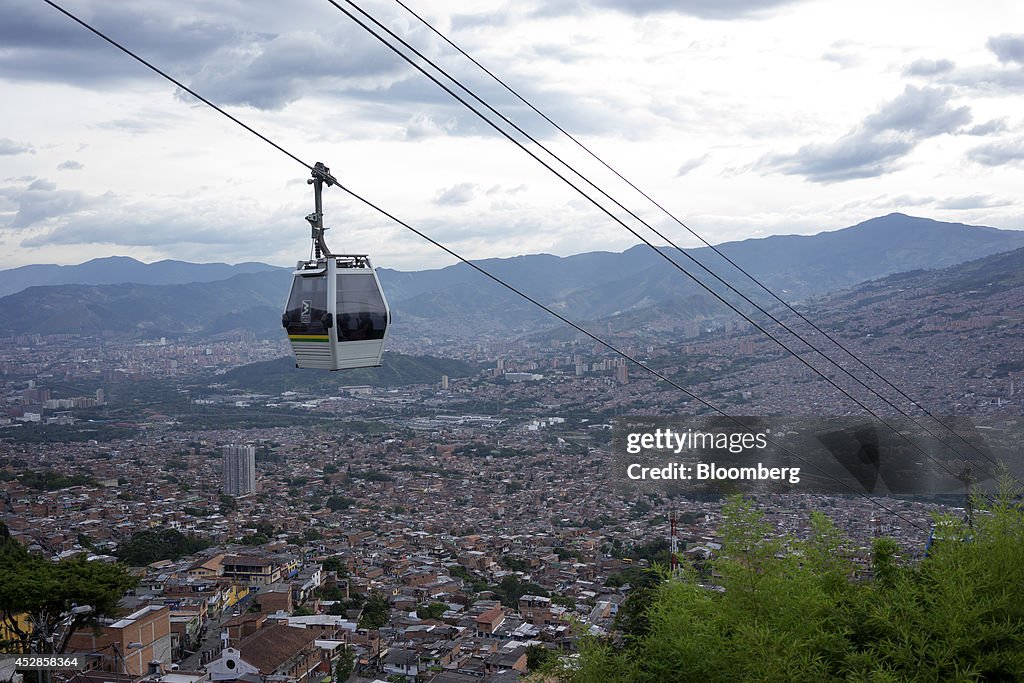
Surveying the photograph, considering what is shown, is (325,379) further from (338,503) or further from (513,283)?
(513,283)

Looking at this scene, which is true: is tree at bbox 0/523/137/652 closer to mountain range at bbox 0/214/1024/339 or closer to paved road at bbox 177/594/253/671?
paved road at bbox 177/594/253/671

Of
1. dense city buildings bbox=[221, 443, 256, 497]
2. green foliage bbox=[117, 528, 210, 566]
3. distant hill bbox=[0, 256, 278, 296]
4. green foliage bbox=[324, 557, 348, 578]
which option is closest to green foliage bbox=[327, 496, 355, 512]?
dense city buildings bbox=[221, 443, 256, 497]

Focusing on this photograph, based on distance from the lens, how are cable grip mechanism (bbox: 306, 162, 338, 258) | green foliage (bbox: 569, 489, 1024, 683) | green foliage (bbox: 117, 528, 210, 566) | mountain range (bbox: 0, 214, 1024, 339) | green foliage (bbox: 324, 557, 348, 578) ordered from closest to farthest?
green foliage (bbox: 569, 489, 1024, 683)
cable grip mechanism (bbox: 306, 162, 338, 258)
green foliage (bbox: 324, 557, 348, 578)
green foliage (bbox: 117, 528, 210, 566)
mountain range (bbox: 0, 214, 1024, 339)

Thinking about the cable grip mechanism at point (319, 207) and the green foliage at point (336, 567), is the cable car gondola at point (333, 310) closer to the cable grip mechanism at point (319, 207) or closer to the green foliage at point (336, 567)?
the cable grip mechanism at point (319, 207)

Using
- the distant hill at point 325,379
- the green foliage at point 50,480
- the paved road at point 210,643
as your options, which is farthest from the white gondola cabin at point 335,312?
the distant hill at point 325,379

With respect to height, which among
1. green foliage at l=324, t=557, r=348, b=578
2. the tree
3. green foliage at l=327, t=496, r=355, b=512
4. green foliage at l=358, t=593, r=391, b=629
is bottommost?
green foliage at l=327, t=496, r=355, b=512

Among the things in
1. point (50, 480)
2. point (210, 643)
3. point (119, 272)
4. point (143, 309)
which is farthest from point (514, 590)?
point (119, 272)

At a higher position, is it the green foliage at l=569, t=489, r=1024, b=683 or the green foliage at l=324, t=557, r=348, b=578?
the green foliage at l=569, t=489, r=1024, b=683
